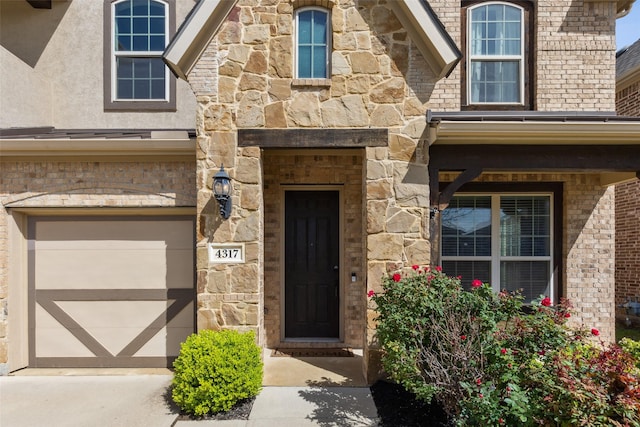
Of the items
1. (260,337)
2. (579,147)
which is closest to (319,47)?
(579,147)

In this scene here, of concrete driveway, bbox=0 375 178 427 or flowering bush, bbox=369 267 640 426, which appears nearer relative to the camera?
flowering bush, bbox=369 267 640 426

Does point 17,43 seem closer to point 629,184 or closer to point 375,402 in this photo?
point 375,402

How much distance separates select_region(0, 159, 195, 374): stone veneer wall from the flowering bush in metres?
3.46

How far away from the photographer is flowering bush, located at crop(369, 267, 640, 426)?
2.35 meters

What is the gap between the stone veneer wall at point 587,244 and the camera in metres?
5.67

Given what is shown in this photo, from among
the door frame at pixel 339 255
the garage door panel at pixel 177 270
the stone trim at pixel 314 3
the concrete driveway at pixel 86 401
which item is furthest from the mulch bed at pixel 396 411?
the stone trim at pixel 314 3

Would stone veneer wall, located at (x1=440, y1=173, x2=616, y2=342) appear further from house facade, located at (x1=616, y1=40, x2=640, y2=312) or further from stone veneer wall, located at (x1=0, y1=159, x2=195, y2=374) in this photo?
stone veneer wall, located at (x1=0, y1=159, x2=195, y2=374)

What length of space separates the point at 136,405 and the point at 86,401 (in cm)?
72

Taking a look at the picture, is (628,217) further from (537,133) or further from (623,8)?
(537,133)

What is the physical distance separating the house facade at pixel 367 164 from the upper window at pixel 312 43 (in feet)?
0.09

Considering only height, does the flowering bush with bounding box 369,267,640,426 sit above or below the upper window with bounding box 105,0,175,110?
below

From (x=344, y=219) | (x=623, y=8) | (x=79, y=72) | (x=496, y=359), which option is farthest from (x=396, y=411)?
(x=623, y=8)

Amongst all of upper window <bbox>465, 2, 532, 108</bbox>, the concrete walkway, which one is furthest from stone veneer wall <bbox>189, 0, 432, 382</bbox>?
upper window <bbox>465, 2, 532, 108</bbox>

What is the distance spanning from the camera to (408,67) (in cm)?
448
